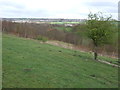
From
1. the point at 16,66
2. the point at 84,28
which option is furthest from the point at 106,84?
the point at 84,28

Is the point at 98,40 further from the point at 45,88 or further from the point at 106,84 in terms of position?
the point at 45,88

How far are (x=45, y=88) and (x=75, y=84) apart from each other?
6.06 ft

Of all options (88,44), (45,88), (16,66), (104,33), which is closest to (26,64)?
(16,66)

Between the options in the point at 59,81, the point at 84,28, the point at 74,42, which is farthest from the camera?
the point at 74,42

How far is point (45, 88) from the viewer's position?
8148 millimetres

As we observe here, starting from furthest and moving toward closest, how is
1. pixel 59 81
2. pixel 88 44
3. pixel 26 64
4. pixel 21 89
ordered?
pixel 88 44 → pixel 26 64 → pixel 59 81 → pixel 21 89

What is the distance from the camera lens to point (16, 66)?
10.7 m

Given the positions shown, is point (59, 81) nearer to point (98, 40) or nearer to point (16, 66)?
point (16, 66)

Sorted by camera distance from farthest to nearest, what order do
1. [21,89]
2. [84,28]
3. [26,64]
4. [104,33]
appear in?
1. [84,28]
2. [104,33]
3. [26,64]
4. [21,89]

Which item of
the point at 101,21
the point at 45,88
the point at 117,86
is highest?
the point at 101,21

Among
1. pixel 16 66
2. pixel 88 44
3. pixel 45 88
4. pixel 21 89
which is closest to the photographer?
pixel 21 89

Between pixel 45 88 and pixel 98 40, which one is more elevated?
pixel 98 40

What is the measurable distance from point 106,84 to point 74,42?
103 feet

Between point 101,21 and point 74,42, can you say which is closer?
point 101,21
